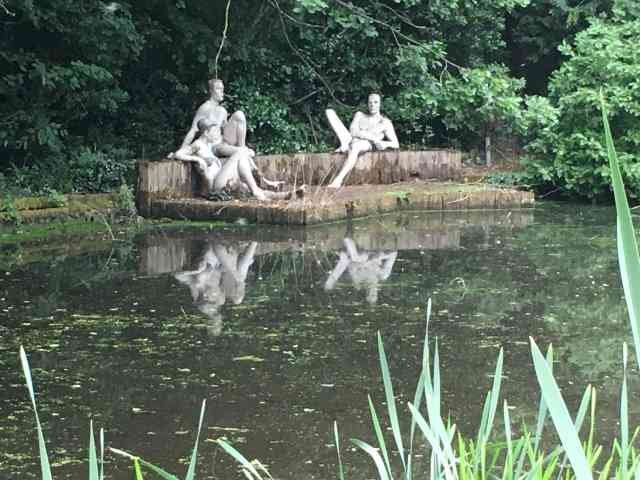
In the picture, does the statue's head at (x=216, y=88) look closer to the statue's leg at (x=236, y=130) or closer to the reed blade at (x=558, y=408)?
the statue's leg at (x=236, y=130)

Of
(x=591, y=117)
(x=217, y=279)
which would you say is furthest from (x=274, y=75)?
(x=217, y=279)

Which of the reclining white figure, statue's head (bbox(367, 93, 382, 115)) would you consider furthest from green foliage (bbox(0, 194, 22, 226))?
statue's head (bbox(367, 93, 382, 115))

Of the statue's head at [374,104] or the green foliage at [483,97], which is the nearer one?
the statue's head at [374,104]

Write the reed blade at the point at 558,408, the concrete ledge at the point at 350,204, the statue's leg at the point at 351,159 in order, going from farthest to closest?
the statue's leg at the point at 351,159, the concrete ledge at the point at 350,204, the reed blade at the point at 558,408

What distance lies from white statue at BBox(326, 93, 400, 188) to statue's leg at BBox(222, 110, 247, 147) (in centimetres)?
160

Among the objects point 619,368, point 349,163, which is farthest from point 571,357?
point 349,163

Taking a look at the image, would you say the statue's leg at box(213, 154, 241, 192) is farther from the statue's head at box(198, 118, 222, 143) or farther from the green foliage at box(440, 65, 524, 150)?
the green foliage at box(440, 65, 524, 150)

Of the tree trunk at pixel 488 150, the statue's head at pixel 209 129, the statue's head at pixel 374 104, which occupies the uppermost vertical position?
the statue's head at pixel 374 104

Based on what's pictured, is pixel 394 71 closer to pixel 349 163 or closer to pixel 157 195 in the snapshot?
pixel 349 163

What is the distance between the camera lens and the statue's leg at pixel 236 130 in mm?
11867

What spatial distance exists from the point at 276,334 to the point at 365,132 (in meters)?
7.58

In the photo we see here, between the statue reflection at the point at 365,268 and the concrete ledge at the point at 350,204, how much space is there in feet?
4.53

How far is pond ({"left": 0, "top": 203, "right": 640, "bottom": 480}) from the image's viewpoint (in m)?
4.32

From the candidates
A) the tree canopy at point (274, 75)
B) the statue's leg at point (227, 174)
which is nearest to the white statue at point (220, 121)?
the statue's leg at point (227, 174)
